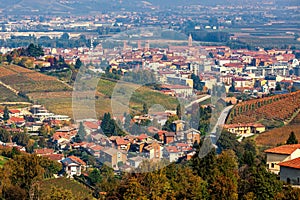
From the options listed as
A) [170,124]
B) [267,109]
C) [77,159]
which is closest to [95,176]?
[77,159]

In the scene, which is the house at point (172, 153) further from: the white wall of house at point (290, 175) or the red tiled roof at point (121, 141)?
the white wall of house at point (290, 175)

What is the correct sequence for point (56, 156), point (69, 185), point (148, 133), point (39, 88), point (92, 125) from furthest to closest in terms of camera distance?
point (39, 88) → point (56, 156) → point (69, 185) → point (92, 125) → point (148, 133)

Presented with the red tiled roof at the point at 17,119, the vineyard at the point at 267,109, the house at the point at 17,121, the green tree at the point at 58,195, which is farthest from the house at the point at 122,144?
the red tiled roof at the point at 17,119

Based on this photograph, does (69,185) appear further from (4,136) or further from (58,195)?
(4,136)

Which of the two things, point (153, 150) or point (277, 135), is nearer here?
point (153, 150)

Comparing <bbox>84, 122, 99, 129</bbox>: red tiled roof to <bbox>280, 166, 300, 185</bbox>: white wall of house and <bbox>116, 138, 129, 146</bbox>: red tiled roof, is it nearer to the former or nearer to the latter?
<bbox>116, 138, 129, 146</bbox>: red tiled roof

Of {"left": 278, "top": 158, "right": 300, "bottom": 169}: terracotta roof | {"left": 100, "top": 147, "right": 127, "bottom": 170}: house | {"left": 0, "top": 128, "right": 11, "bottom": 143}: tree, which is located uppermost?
{"left": 100, "top": 147, "right": 127, "bottom": 170}: house

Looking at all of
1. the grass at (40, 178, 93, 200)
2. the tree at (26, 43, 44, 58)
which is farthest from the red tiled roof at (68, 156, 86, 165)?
the tree at (26, 43, 44, 58)
